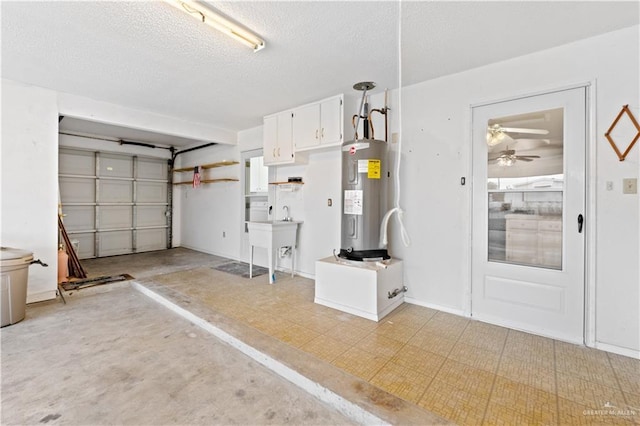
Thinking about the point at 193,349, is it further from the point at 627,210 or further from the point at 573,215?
the point at 627,210

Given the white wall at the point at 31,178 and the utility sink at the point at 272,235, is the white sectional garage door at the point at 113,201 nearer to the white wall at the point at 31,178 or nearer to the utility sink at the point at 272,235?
the white wall at the point at 31,178

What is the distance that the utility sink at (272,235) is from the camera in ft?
13.1

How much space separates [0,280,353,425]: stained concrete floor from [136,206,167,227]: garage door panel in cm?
385

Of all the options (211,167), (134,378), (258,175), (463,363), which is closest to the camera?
(134,378)

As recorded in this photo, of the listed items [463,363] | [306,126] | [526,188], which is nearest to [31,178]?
[306,126]

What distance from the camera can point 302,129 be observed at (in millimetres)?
3957

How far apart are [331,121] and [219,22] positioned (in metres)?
1.80

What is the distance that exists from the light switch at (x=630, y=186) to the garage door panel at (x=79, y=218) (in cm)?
799

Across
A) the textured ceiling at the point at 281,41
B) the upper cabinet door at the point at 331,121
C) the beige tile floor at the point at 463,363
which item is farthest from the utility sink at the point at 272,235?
the textured ceiling at the point at 281,41

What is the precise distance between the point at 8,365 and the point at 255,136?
4186mm

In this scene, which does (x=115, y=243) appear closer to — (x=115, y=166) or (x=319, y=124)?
(x=115, y=166)

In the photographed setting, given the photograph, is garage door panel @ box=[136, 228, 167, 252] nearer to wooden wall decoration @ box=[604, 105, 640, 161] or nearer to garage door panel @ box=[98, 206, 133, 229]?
garage door panel @ box=[98, 206, 133, 229]

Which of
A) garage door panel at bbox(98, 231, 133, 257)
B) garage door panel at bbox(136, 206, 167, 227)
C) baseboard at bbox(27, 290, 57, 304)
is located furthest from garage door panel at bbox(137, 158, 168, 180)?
baseboard at bbox(27, 290, 57, 304)

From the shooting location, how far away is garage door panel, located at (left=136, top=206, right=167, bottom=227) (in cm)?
655
